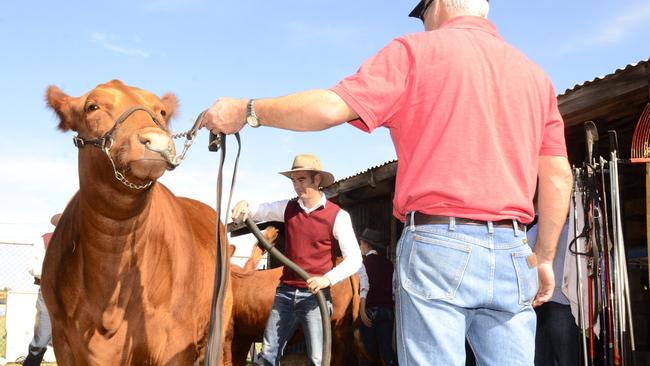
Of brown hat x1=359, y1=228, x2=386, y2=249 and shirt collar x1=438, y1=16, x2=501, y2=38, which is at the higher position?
shirt collar x1=438, y1=16, x2=501, y2=38

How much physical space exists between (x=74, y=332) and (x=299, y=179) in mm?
2755

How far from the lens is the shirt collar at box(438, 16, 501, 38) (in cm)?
231

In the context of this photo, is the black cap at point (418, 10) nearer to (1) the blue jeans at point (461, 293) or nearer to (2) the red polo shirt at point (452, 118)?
(2) the red polo shirt at point (452, 118)

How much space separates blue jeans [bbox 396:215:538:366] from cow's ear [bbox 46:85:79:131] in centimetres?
250

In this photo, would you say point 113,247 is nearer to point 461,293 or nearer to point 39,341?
point 461,293

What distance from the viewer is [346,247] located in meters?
5.84

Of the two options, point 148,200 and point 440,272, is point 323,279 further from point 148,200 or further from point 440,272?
point 440,272

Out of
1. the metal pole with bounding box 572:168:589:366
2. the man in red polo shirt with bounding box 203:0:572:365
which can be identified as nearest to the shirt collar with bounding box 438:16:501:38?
the man in red polo shirt with bounding box 203:0:572:365

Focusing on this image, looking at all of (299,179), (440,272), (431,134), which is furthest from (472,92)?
(299,179)

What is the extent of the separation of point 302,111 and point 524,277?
886 millimetres

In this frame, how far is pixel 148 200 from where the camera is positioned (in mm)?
3729

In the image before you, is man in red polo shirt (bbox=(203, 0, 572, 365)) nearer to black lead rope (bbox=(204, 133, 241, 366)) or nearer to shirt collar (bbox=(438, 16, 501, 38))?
shirt collar (bbox=(438, 16, 501, 38))

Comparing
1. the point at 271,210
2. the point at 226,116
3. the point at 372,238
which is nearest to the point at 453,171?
the point at 226,116

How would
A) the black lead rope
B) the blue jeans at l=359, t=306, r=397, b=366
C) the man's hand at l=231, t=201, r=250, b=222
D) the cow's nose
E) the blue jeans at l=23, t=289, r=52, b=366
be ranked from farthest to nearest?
1. the blue jeans at l=359, t=306, r=397, b=366
2. the blue jeans at l=23, t=289, r=52, b=366
3. the man's hand at l=231, t=201, r=250, b=222
4. the cow's nose
5. the black lead rope
